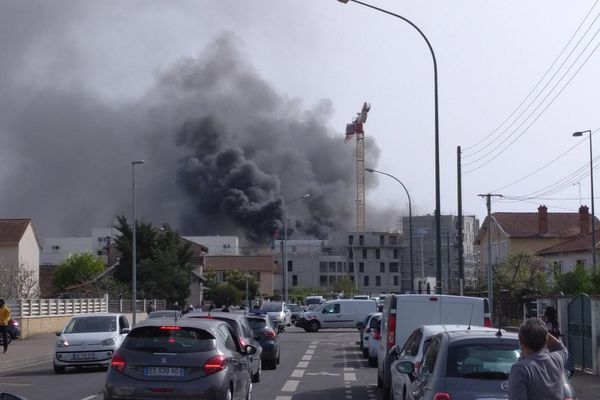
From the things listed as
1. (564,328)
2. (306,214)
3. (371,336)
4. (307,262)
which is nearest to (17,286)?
(371,336)

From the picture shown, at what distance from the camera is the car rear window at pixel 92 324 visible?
25016mm

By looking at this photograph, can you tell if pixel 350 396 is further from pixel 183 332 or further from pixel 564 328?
pixel 564 328

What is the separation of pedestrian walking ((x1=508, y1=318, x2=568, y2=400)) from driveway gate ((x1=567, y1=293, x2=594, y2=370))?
16146mm

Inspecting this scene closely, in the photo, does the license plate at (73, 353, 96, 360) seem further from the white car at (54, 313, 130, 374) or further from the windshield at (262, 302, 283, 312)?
the windshield at (262, 302, 283, 312)

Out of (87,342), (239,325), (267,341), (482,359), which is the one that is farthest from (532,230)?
(482,359)

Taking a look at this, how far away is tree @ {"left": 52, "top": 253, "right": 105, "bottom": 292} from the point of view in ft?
252

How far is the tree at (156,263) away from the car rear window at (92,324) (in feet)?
136

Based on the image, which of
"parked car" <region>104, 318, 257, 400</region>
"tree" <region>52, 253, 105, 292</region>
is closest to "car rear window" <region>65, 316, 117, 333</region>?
"parked car" <region>104, 318, 257, 400</region>

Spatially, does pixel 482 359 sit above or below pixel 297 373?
above

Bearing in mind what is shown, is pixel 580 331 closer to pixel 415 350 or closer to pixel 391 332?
pixel 391 332

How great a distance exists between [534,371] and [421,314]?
10497mm

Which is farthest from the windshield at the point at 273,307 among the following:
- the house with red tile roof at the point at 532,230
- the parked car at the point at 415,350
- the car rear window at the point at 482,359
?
the car rear window at the point at 482,359

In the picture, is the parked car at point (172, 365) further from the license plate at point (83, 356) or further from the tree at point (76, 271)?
the tree at point (76, 271)

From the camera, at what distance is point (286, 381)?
20.9 meters
